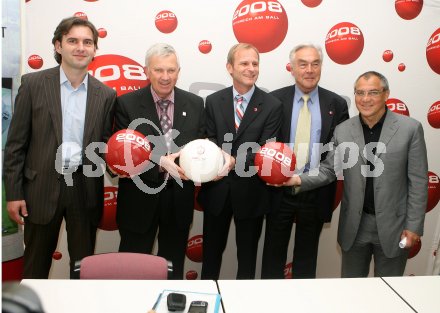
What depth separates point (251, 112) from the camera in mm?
2779

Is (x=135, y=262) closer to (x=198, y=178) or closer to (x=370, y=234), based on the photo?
(x=198, y=178)

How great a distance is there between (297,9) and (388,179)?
162 cm

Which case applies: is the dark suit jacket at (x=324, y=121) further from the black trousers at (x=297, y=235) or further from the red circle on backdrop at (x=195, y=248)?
the red circle on backdrop at (x=195, y=248)

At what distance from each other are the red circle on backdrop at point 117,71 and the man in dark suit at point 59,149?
0.58 meters

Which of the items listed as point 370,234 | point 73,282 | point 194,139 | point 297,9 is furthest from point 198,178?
point 297,9

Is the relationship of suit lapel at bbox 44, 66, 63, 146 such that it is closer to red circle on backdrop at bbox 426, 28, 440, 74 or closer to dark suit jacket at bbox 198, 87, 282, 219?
dark suit jacket at bbox 198, 87, 282, 219

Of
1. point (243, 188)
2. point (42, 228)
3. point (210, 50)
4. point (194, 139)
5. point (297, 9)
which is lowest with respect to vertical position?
point (42, 228)

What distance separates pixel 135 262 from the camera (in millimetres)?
2027

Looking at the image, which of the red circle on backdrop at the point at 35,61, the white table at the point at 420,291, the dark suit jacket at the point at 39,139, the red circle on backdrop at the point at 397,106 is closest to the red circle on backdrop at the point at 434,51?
the red circle on backdrop at the point at 397,106

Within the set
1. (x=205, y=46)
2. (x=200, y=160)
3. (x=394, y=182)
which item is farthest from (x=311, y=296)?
(x=205, y=46)

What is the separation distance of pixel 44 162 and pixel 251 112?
4.43 ft

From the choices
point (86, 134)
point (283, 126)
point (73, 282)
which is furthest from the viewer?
point (283, 126)

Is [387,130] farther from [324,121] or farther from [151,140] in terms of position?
[151,140]

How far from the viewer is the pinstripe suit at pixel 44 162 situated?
247cm
